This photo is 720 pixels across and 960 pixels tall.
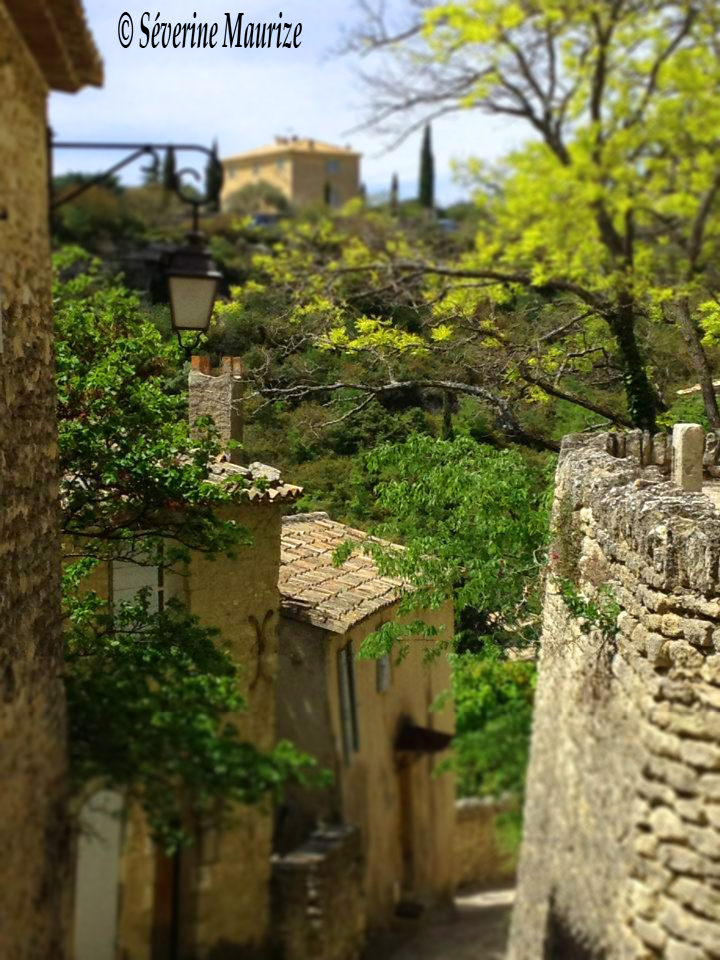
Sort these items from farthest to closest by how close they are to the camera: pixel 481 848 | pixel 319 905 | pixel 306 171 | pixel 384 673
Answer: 1. pixel 306 171
2. pixel 384 673
3. pixel 481 848
4. pixel 319 905

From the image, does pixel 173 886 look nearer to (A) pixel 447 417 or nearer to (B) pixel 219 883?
(B) pixel 219 883

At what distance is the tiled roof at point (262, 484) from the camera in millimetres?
5469

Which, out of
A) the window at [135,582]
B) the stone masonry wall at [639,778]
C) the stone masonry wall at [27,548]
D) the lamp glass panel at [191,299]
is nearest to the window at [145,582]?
the window at [135,582]

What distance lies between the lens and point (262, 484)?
5.48 m

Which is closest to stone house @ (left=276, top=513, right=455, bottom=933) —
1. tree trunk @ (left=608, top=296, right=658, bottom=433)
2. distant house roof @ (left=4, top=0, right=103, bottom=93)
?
tree trunk @ (left=608, top=296, right=658, bottom=433)

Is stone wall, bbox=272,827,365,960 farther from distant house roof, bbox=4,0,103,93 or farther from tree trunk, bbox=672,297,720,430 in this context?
distant house roof, bbox=4,0,103,93

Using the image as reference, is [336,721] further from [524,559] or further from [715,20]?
[715,20]

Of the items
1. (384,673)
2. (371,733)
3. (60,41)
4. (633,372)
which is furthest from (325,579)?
(60,41)

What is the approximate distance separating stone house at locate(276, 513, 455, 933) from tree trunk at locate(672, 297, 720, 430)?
1.72 metres

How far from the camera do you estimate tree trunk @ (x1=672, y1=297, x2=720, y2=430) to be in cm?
516

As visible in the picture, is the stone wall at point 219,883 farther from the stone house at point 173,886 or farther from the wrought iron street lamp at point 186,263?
the wrought iron street lamp at point 186,263

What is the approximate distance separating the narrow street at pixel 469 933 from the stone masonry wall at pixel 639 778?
6 centimetres

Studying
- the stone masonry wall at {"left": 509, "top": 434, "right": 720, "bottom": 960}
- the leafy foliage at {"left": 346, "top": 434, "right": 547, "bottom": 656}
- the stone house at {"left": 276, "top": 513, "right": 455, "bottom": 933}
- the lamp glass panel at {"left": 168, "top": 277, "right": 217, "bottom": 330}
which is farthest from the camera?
the leafy foliage at {"left": 346, "top": 434, "right": 547, "bottom": 656}

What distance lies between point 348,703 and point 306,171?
2.60 meters
